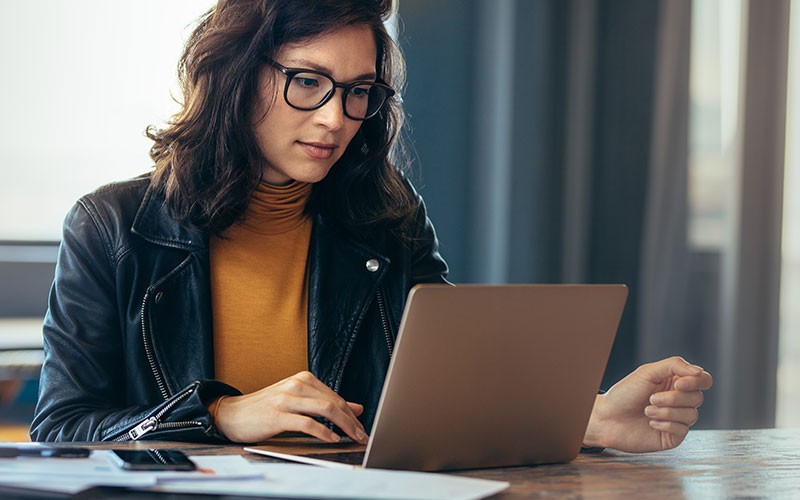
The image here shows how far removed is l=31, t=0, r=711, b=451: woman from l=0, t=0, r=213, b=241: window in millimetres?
2232

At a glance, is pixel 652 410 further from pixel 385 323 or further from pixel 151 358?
pixel 151 358

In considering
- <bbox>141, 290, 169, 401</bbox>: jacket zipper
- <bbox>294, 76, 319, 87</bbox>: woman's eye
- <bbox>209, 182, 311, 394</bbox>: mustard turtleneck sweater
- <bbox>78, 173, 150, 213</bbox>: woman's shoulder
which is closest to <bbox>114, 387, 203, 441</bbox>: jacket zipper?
<bbox>141, 290, 169, 401</bbox>: jacket zipper

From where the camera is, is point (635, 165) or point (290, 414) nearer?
point (290, 414)

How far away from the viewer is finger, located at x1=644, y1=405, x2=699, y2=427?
127cm

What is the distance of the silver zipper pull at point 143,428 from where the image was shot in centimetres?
128

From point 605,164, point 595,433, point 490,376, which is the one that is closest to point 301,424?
point 490,376

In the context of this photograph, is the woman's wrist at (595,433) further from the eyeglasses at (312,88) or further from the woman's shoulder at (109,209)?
the woman's shoulder at (109,209)

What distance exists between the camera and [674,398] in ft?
4.17

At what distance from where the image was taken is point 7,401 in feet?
11.7

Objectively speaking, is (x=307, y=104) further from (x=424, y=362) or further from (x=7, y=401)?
(x=7, y=401)

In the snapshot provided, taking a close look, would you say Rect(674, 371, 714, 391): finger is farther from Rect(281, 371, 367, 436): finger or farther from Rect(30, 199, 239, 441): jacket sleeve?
Rect(30, 199, 239, 441): jacket sleeve

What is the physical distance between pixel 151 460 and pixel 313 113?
2.55ft

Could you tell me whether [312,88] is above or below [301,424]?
above

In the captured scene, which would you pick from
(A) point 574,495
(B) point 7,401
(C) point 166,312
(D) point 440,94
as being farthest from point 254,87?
(B) point 7,401
